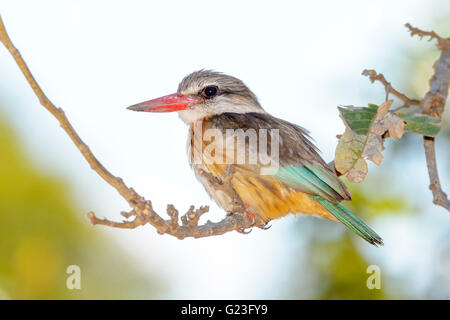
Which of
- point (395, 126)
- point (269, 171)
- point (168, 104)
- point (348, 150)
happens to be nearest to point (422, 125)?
point (395, 126)

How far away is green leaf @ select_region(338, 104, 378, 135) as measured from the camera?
3.17m

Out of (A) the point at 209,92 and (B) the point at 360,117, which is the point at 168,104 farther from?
(B) the point at 360,117

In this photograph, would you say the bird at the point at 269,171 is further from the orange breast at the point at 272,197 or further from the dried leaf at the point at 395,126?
the dried leaf at the point at 395,126

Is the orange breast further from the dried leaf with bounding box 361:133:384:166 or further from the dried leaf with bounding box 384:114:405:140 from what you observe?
the dried leaf with bounding box 384:114:405:140

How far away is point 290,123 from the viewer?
13.9 ft

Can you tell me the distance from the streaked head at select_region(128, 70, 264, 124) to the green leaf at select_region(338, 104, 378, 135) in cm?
115

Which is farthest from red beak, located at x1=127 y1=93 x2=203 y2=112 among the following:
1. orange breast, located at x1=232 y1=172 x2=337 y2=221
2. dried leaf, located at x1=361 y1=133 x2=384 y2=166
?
dried leaf, located at x1=361 y1=133 x2=384 y2=166

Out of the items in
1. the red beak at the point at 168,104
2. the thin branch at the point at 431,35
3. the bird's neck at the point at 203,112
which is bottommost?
the bird's neck at the point at 203,112

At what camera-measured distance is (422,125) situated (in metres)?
3.30

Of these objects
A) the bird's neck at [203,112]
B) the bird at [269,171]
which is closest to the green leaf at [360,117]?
the bird at [269,171]

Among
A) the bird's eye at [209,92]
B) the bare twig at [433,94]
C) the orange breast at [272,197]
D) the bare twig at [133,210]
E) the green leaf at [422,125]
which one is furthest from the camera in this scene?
the bird's eye at [209,92]

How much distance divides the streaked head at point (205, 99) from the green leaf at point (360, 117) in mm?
1151

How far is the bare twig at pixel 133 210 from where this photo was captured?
6.72 ft
